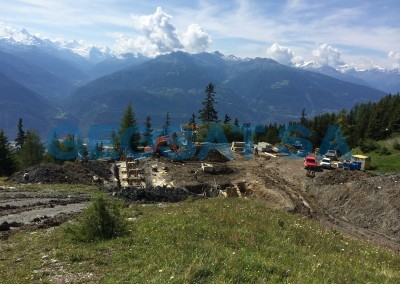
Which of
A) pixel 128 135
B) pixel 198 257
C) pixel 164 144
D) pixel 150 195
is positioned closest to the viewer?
pixel 198 257

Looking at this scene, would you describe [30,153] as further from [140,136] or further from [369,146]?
[369,146]

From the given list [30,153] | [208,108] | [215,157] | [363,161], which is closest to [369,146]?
[363,161]

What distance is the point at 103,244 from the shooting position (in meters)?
12.1

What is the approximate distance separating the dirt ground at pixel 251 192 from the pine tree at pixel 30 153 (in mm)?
45099

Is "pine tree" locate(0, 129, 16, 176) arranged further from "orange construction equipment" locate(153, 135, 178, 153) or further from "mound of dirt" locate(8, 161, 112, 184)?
"mound of dirt" locate(8, 161, 112, 184)

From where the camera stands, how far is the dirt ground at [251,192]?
25.5 m

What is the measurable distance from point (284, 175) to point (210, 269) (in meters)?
43.7

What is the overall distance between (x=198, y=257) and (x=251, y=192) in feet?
106

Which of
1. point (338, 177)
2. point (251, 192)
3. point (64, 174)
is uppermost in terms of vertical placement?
point (64, 174)

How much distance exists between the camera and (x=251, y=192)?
136ft

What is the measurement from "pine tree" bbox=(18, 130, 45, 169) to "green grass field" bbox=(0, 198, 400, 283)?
80.7 meters

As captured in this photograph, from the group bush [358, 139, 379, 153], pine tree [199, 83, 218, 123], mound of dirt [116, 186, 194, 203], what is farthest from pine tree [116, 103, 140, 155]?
bush [358, 139, 379, 153]

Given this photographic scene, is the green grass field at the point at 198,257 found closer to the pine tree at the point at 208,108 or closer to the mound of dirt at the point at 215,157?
the mound of dirt at the point at 215,157

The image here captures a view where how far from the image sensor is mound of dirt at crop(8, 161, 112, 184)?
40.3 meters
